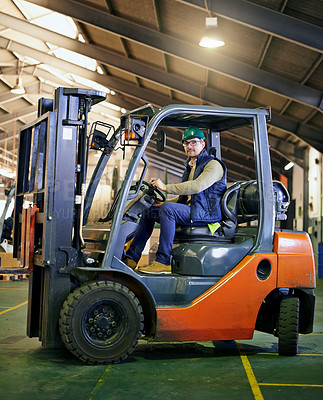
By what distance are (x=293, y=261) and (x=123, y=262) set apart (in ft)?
5.32

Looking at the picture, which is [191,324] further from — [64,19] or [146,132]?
[64,19]

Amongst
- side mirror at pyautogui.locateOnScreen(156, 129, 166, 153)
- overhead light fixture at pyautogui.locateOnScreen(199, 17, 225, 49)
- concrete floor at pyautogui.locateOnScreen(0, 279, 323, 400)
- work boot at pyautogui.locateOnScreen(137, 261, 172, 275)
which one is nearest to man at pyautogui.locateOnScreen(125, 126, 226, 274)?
work boot at pyautogui.locateOnScreen(137, 261, 172, 275)

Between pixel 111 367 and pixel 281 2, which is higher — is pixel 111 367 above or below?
below

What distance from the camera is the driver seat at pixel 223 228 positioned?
16.7 ft

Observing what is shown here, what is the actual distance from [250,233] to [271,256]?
1.44 feet

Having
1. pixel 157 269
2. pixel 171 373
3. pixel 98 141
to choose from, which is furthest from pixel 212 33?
pixel 171 373

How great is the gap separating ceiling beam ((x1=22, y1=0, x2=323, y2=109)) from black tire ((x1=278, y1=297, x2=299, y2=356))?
854 centimetres

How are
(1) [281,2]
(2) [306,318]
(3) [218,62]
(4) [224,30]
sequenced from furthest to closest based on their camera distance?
(3) [218,62], (4) [224,30], (1) [281,2], (2) [306,318]

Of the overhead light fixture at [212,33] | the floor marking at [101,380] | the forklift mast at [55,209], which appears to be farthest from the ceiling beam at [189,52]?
the floor marking at [101,380]

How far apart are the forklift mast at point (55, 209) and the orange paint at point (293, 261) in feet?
6.16

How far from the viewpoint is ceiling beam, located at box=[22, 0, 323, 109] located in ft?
41.6

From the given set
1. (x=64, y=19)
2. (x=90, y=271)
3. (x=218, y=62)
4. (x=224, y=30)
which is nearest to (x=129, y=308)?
(x=90, y=271)

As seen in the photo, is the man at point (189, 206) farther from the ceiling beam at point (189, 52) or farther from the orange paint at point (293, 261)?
the ceiling beam at point (189, 52)

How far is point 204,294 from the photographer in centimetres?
485
